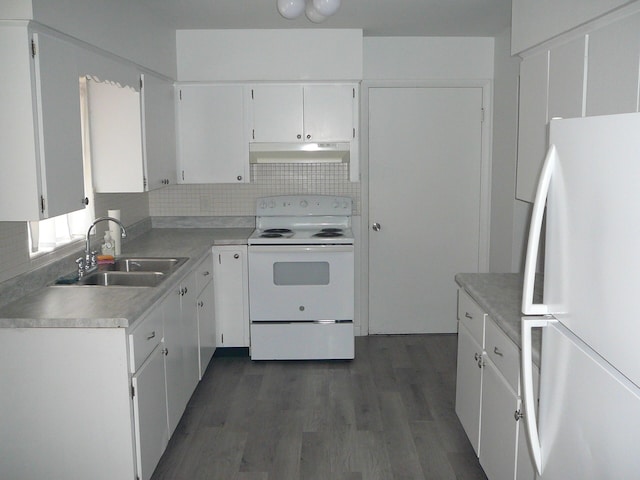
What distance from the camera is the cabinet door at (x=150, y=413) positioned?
8.80 feet

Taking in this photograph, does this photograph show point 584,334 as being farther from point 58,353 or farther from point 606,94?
point 58,353

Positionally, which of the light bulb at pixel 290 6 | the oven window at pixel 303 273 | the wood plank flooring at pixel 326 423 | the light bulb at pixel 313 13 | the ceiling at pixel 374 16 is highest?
the ceiling at pixel 374 16

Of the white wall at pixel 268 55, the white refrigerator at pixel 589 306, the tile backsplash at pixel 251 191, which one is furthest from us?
the tile backsplash at pixel 251 191

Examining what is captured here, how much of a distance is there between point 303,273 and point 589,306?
10.7 feet

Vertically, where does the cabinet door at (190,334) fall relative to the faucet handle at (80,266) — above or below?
below

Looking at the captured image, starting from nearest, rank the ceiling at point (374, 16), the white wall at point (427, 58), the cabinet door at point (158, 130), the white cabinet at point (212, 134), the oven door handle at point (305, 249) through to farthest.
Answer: the ceiling at point (374, 16) < the cabinet door at point (158, 130) < the oven door handle at point (305, 249) < the white cabinet at point (212, 134) < the white wall at point (427, 58)

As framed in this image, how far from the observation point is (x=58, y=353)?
254 centimetres

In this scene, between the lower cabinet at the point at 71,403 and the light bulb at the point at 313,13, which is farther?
the light bulb at the point at 313,13

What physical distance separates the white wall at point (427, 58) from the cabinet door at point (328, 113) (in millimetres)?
418

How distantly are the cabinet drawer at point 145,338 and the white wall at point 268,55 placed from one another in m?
2.25

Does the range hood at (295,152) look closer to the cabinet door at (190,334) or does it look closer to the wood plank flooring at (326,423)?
the cabinet door at (190,334)

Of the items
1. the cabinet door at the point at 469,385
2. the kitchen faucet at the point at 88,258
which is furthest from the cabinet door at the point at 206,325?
the cabinet door at the point at 469,385

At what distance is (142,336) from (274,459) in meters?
1.01

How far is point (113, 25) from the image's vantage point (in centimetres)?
329
